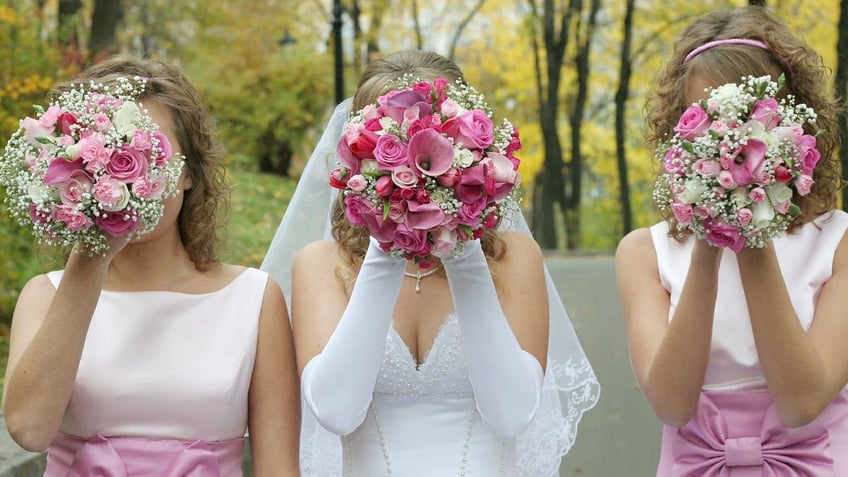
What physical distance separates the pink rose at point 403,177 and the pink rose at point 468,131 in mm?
149

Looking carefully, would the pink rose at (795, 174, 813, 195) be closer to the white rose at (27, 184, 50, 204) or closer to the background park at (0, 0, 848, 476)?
Answer: the background park at (0, 0, 848, 476)

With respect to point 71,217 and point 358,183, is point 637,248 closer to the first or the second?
point 358,183

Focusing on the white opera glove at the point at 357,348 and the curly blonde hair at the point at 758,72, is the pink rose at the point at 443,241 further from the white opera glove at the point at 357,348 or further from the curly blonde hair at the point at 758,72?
the curly blonde hair at the point at 758,72

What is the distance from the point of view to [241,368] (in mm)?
3438

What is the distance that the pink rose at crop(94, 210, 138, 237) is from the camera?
2.97m

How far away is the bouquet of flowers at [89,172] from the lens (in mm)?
2936

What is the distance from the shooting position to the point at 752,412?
11.1 ft

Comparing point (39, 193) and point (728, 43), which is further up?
point (728, 43)

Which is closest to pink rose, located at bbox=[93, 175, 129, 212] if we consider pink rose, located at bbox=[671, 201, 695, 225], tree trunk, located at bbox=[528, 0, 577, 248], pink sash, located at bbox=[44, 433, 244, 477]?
pink sash, located at bbox=[44, 433, 244, 477]

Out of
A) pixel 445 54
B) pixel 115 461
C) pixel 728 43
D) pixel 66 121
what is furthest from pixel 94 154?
pixel 445 54

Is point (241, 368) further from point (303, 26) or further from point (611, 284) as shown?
point (303, 26)

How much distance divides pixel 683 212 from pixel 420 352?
108cm

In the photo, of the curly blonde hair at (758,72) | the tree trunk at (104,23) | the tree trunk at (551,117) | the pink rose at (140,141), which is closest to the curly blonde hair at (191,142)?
the pink rose at (140,141)

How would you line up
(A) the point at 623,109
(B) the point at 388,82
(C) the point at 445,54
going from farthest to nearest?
(A) the point at 623,109, (C) the point at 445,54, (B) the point at 388,82
